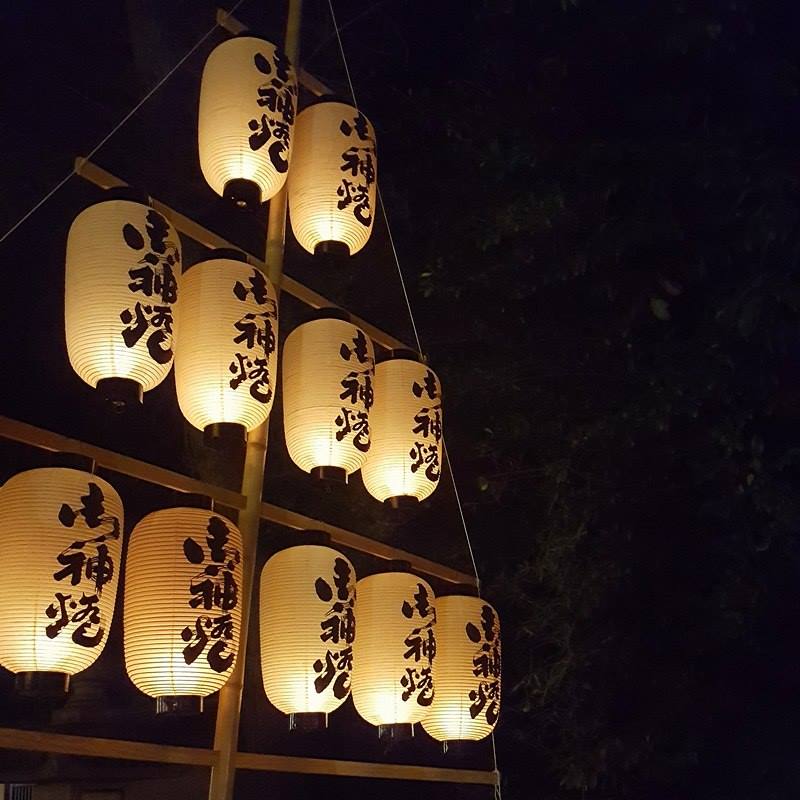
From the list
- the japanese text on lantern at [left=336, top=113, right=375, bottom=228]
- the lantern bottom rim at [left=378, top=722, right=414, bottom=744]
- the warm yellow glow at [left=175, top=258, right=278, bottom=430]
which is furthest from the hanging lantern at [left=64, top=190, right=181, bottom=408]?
the lantern bottom rim at [left=378, top=722, right=414, bottom=744]

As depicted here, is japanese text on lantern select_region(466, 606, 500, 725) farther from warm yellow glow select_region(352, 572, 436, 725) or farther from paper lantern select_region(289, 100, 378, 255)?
paper lantern select_region(289, 100, 378, 255)

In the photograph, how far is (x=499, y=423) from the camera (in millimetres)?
4086

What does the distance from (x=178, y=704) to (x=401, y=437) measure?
108 cm

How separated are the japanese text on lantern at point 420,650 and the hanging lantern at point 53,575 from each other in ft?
3.04

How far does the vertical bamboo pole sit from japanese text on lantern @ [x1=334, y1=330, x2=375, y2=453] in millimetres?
226

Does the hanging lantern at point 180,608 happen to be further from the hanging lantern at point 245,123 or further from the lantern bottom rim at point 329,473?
the hanging lantern at point 245,123

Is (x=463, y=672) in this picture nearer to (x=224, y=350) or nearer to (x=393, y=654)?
(x=393, y=654)

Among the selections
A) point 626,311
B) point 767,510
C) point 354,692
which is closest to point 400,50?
point 626,311

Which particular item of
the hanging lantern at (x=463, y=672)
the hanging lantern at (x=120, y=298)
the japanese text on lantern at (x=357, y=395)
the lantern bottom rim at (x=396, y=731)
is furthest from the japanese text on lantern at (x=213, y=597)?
the hanging lantern at (x=463, y=672)

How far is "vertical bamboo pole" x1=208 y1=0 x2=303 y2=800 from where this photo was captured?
7.37 feet

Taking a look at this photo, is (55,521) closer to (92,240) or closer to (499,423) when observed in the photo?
(92,240)

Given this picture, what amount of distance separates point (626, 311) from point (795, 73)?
1194 millimetres

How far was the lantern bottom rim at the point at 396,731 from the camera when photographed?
99.1 inches

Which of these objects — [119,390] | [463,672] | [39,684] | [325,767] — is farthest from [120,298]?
[463,672]
